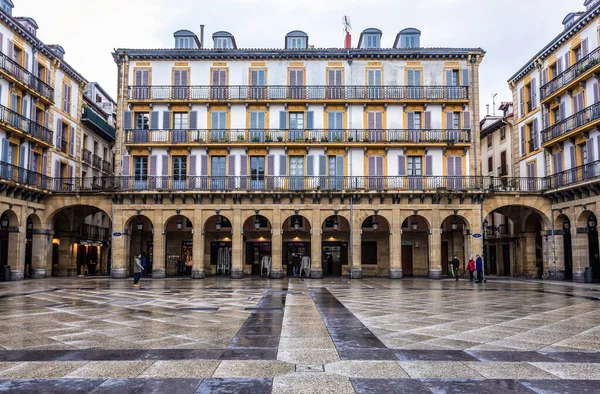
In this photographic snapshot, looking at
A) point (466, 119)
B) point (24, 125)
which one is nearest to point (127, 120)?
point (24, 125)

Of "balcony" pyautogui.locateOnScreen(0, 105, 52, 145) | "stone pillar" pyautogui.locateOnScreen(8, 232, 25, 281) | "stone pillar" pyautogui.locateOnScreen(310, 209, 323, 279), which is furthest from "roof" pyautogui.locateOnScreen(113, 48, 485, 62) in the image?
"stone pillar" pyautogui.locateOnScreen(8, 232, 25, 281)

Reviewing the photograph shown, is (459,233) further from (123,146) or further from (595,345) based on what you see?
(595,345)

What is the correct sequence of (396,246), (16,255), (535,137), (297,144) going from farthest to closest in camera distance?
(535,137) → (297,144) → (396,246) → (16,255)

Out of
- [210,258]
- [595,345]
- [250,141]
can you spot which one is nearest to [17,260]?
[210,258]

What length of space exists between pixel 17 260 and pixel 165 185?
9845 mm

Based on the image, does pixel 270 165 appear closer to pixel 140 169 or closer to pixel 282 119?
pixel 282 119

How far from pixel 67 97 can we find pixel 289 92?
16052 mm

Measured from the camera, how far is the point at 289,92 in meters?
35.6

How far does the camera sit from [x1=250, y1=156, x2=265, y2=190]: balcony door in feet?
115

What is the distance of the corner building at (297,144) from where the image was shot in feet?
112

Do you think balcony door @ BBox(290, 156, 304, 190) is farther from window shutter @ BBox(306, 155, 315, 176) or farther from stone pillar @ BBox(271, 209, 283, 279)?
stone pillar @ BBox(271, 209, 283, 279)

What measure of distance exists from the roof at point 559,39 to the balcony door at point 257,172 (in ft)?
64.2

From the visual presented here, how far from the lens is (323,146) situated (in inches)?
1385

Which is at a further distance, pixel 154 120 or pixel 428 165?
pixel 154 120
